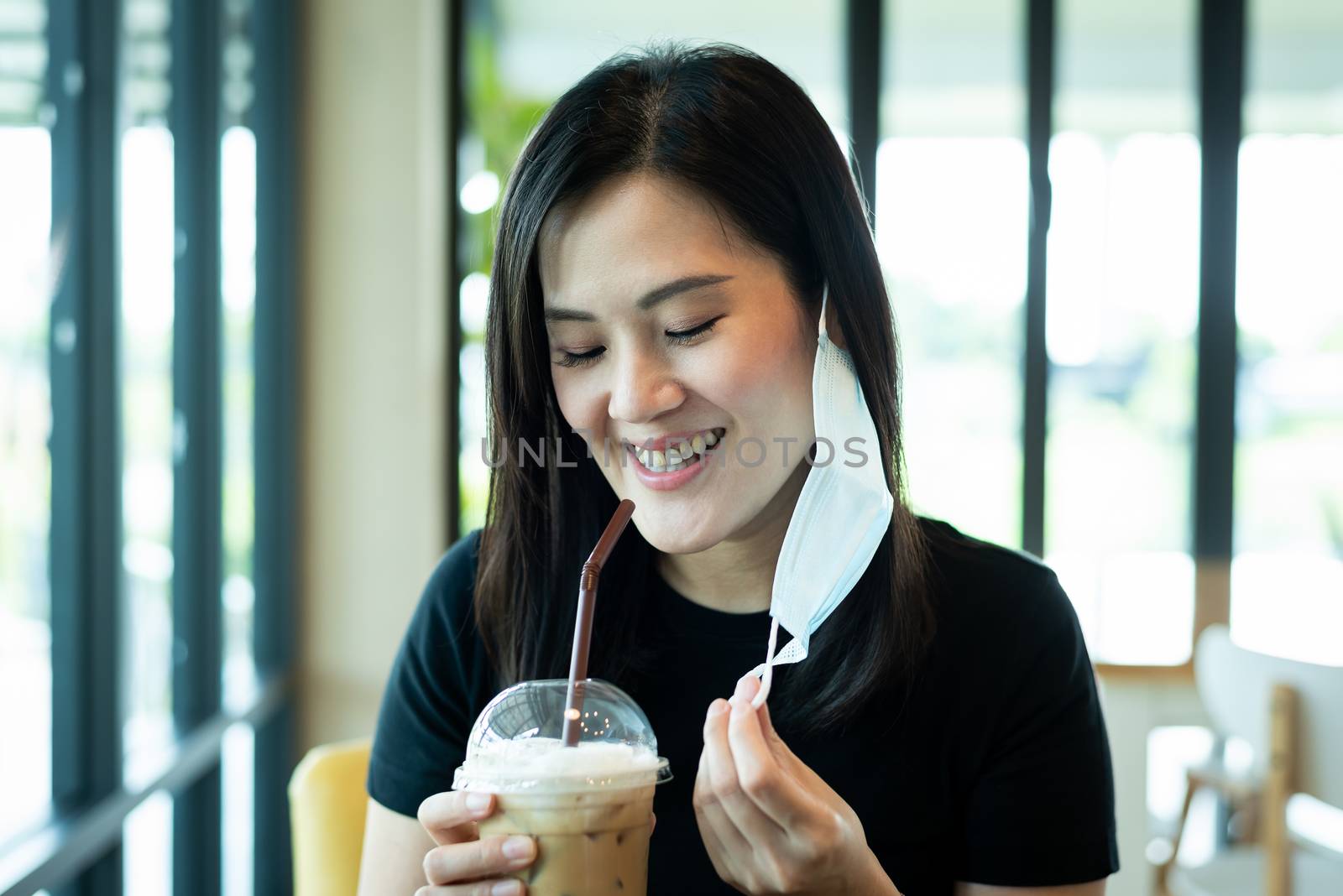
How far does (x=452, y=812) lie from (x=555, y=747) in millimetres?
88

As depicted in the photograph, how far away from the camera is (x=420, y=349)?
3.52 m

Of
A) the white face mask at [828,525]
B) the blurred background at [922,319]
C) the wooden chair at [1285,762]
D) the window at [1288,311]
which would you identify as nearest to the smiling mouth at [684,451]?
the white face mask at [828,525]

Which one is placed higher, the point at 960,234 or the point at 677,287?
the point at 960,234

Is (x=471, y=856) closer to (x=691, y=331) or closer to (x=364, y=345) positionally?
(x=691, y=331)

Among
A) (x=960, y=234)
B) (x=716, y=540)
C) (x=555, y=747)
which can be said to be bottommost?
(x=555, y=747)

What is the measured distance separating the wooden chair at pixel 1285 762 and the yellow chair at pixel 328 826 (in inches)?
67.6

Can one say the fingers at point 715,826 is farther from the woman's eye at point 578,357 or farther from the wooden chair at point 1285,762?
the wooden chair at point 1285,762

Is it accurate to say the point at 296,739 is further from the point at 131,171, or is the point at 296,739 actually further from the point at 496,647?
the point at 496,647

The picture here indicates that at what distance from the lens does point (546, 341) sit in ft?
4.11

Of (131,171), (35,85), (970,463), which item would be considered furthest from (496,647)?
(970,463)

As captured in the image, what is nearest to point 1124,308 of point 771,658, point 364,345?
point 364,345

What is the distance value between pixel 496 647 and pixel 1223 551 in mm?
3066

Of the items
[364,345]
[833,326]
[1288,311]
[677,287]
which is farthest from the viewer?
[1288,311]

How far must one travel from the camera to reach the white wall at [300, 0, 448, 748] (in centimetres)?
345
